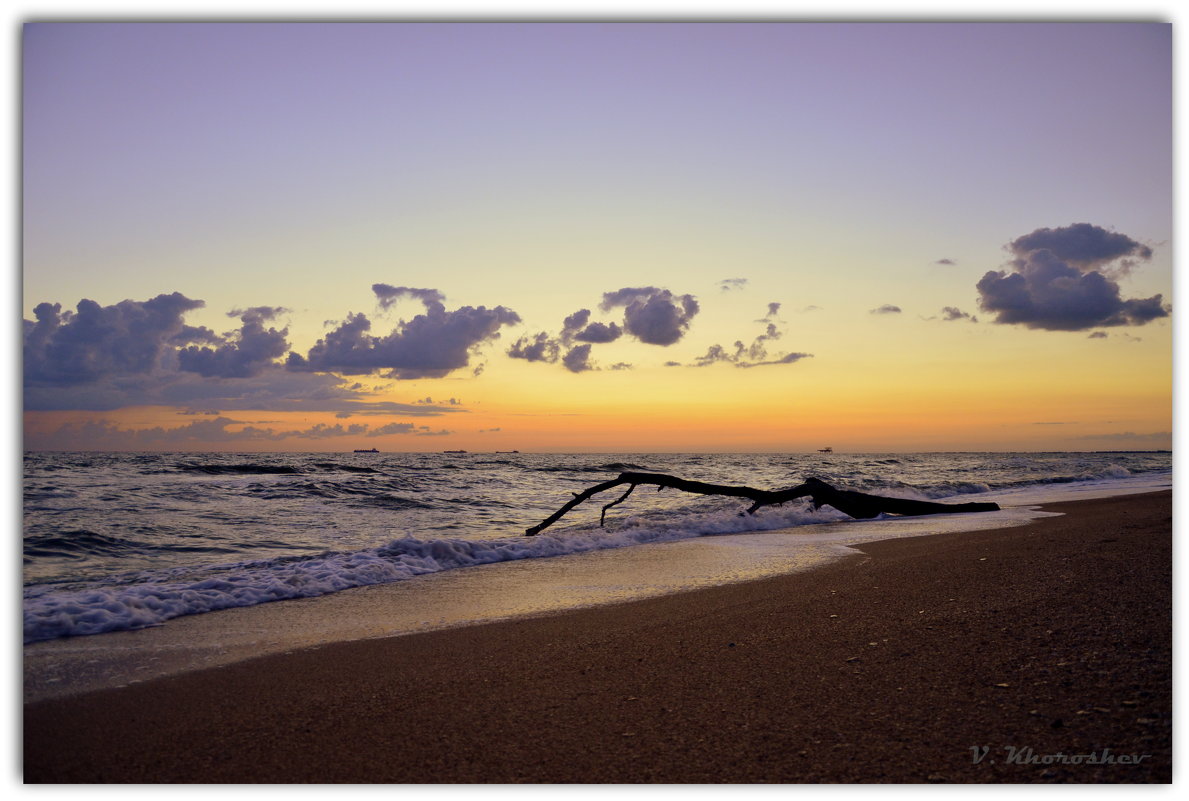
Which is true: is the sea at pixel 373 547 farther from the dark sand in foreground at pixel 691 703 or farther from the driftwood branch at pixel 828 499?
the dark sand in foreground at pixel 691 703

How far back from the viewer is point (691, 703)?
3.24 metres

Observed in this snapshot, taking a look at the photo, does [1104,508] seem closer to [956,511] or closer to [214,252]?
[956,511]

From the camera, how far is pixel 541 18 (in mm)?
4164

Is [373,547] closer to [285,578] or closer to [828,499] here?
[285,578]

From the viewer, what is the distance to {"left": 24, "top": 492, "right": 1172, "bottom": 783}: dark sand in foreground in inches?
106

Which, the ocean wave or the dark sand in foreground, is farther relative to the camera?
the ocean wave

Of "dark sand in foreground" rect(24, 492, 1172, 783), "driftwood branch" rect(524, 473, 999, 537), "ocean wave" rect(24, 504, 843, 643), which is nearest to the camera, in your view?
"dark sand in foreground" rect(24, 492, 1172, 783)

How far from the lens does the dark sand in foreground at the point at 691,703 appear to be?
8.85 feet

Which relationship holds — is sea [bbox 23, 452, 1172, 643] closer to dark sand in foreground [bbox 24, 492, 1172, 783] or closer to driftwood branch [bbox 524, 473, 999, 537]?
driftwood branch [bbox 524, 473, 999, 537]

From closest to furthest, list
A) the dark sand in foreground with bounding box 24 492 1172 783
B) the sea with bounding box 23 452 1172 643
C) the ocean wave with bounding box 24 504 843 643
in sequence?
the dark sand in foreground with bounding box 24 492 1172 783 → the ocean wave with bounding box 24 504 843 643 → the sea with bounding box 23 452 1172 643

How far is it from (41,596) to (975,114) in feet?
28.5

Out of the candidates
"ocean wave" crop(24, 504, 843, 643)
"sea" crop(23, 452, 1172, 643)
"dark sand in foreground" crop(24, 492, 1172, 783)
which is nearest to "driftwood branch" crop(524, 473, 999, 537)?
"sea" crop(23, 452, 1172, 643)

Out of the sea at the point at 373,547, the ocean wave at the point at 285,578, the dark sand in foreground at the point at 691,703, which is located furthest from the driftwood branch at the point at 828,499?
the dark sand in foreground at the point at 691,703

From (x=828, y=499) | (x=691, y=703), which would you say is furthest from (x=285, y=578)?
(x=828, y=499)
